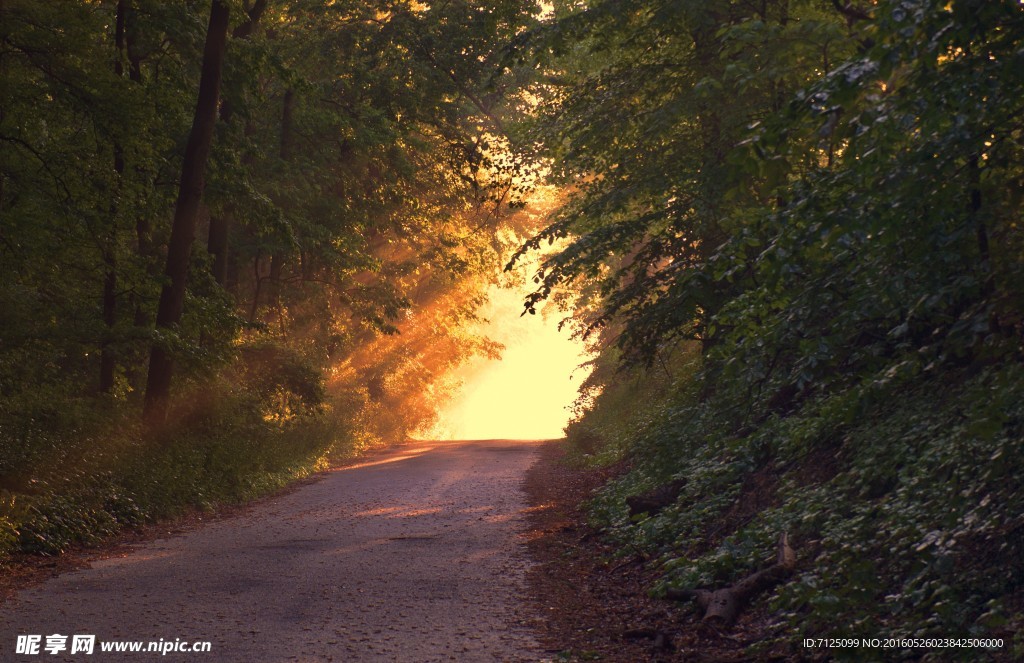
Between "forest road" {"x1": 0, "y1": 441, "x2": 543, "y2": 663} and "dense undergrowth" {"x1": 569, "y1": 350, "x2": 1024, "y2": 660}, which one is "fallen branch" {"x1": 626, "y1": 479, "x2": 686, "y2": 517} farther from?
"forest road" {"x1": 0, "y1": 441, "x2": 543, "y2": 663}

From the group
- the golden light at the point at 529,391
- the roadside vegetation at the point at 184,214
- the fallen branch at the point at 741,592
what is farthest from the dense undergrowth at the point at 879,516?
the golden light at the point at 529,391

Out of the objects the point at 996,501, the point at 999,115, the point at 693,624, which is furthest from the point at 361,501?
the point at 999,115

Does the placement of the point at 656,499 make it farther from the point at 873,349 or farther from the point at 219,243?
the point at 219,243

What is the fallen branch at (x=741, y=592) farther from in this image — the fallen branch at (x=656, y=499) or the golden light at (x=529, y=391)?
the golden light at (x=529, y=391)

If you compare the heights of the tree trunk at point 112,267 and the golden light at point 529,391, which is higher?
the golden light at point 529,391

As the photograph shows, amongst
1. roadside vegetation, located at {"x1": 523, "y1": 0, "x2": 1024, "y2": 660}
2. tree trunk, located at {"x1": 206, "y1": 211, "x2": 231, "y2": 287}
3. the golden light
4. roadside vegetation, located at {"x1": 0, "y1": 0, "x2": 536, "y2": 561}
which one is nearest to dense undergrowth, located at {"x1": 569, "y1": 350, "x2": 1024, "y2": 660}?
roadside vegetation, located at {"x1": 523, "y1": 0, "x2": 1024, "y2": 660}

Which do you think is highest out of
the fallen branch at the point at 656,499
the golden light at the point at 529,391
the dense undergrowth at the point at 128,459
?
the golden light at the point at 529,391

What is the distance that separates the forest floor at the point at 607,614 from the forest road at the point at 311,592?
0.30 m

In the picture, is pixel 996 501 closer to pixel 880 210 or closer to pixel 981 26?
pixel 880 210

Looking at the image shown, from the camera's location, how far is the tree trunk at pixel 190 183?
15797 mm

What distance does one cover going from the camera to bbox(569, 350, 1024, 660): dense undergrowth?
5238mm

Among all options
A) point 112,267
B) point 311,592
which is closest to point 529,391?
point 112,267

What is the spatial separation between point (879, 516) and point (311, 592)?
539 centimetres

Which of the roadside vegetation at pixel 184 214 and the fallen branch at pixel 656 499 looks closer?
the fallen branch at pixel 656 499
